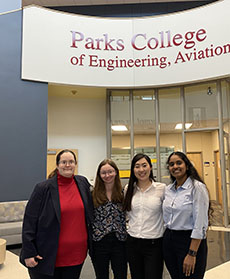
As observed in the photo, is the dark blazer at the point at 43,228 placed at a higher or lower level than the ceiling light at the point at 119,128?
lower

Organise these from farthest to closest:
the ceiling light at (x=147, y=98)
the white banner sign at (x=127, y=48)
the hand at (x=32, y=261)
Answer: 1. the ceiling light at (x=147, y=98)
2. the white banner sign at (x=127, y=48)
3. the hand at (x=32, y=261)

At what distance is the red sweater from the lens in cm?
189

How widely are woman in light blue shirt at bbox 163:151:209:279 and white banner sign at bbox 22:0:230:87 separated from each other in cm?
476

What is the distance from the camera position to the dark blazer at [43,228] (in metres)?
1.84

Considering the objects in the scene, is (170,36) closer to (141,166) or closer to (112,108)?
(112,108)

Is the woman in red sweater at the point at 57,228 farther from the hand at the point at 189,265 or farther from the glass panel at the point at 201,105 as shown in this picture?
the glass panel at the point at 201,105

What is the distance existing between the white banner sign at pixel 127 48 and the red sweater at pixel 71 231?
4956 mm

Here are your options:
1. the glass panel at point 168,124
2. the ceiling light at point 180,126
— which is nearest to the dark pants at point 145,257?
the glass panel at point 168,124

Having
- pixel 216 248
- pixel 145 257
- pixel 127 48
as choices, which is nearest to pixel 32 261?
pixel 145 257

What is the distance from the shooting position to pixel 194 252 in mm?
1856

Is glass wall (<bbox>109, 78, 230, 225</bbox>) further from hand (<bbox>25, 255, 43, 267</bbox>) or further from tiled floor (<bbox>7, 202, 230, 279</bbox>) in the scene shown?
hand (<bbox>25, 255, 43, 267</bbox>)

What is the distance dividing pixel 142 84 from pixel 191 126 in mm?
1701

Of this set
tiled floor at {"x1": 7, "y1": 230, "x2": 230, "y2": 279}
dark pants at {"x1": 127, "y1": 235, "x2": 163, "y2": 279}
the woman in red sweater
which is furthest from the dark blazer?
tiled floor at {"x1": 7, "y1": 230, "x2": 230, "y2": 279}

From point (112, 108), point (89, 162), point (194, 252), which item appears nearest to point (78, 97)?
point (112, 108)
